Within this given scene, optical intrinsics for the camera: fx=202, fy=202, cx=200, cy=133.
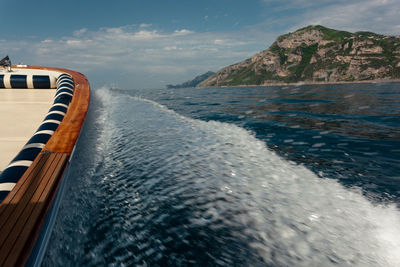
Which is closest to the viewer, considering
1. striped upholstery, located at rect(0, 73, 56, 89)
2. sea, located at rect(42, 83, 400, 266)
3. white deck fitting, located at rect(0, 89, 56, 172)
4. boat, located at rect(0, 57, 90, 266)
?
boat, located at rect(0, 57, 90, 266)

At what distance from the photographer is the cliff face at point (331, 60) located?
138375mm

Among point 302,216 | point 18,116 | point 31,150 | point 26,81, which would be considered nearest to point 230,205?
point 302,216

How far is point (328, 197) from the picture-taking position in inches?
105

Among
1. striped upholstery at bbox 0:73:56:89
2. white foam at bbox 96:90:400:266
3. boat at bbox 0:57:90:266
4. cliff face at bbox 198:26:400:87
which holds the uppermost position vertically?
cliff face at bbox 198:26:400:87

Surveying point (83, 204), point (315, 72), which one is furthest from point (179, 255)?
point (315, 72)

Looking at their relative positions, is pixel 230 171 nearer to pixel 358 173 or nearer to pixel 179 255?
pixel 179 255

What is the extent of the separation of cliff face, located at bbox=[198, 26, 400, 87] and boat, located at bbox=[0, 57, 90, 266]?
17323cm

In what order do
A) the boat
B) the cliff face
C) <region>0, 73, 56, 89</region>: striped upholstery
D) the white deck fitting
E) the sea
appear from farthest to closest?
the cliff face, <region>0, 73, 56, 89</region>: striped upholstery, the white deck fitting, the sea, the boat

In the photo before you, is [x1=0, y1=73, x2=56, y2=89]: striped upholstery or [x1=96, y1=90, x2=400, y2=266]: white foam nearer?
[x1=96, y1=90, x2=400, y2=266]: white foam

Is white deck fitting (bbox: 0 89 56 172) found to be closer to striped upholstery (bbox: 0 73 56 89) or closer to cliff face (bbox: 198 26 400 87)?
striped upholstery (bbox: 0 73 56 89)

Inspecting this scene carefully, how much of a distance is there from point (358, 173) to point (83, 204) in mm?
4148

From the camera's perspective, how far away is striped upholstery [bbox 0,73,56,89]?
26.3ft

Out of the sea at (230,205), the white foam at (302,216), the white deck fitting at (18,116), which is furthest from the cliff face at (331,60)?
the white deck fitting at (18,116)

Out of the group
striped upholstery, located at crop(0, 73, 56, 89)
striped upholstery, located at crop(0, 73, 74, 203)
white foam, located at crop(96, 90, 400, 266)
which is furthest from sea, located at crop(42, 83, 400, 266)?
striped upholstery, located at crop(0, 73, 56, 89)
